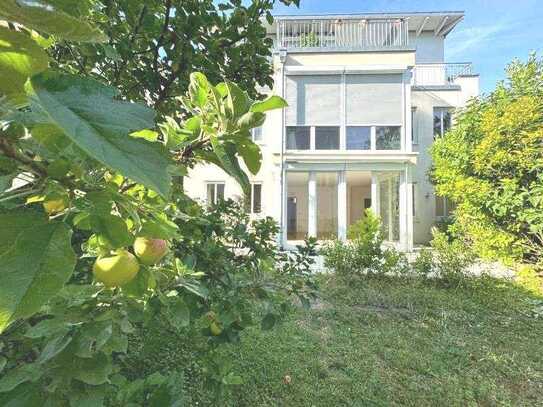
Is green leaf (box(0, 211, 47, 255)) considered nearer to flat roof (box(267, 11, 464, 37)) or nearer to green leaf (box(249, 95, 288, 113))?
green leaf (box(249, 95, 288, 113))

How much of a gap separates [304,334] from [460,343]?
6.16 feet

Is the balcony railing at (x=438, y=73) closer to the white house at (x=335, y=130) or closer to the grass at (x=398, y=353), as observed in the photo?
the white house at (x=335, y=130)

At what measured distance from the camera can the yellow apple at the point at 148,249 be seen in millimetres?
692

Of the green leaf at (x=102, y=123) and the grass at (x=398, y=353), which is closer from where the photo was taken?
the green leaf at (x=102, y=123)

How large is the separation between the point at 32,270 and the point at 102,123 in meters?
0.18

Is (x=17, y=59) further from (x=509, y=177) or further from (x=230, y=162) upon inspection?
(x=509, y=177)

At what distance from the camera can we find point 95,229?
0.55m

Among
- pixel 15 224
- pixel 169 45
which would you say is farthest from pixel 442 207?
pixel 15 224

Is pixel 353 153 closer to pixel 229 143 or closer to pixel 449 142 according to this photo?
pixel 449 142

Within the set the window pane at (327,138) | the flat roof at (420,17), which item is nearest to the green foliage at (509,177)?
the window pane at (327,138)

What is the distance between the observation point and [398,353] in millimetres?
3934

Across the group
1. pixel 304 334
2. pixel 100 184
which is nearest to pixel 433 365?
pixel 304 334

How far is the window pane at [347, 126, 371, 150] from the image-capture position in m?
12.9

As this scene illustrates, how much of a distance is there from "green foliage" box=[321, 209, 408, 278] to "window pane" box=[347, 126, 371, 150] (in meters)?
5.90
